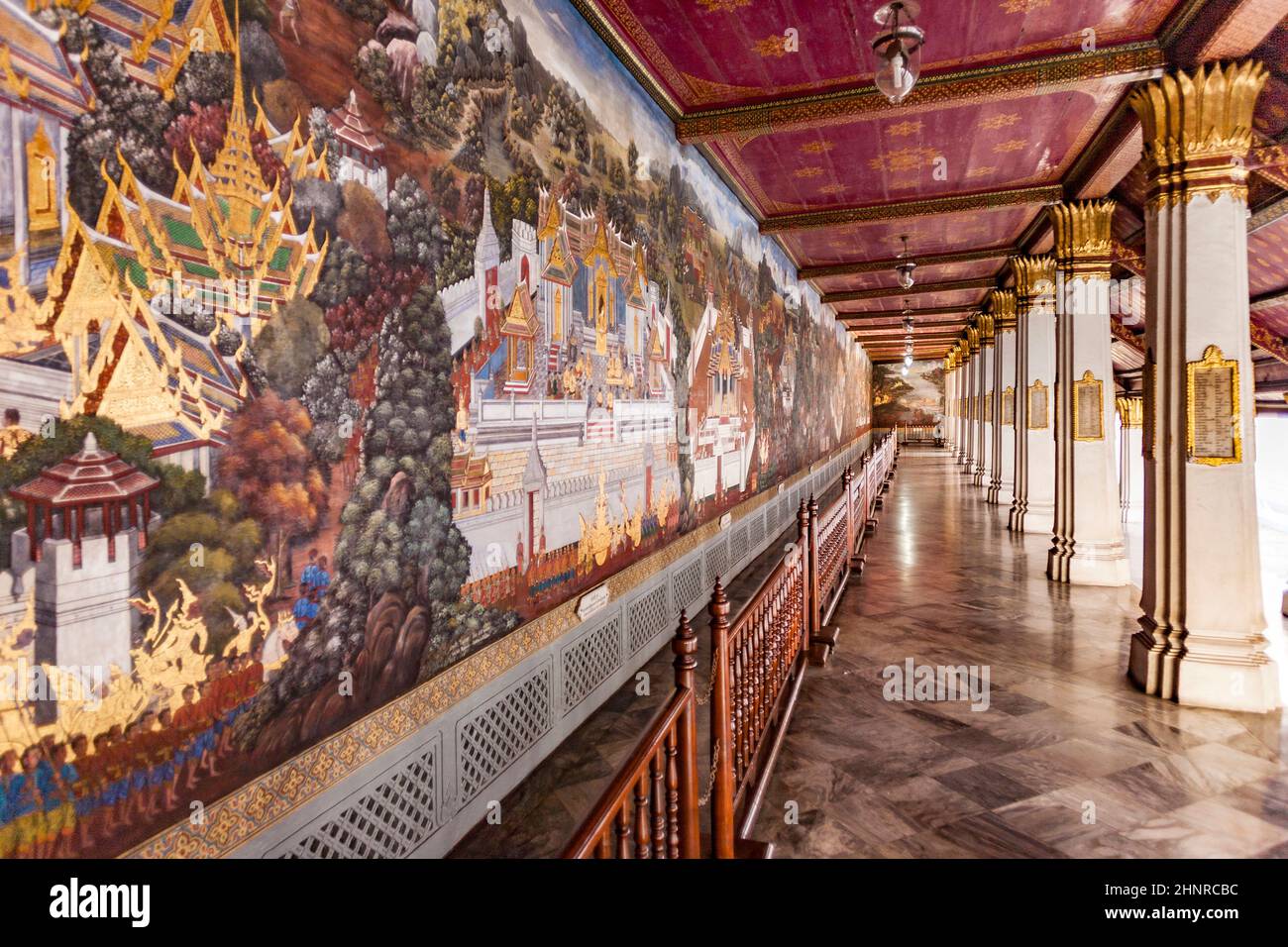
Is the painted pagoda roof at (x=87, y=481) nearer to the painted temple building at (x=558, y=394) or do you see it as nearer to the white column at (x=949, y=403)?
the painted temple building at (x=558, y=394)

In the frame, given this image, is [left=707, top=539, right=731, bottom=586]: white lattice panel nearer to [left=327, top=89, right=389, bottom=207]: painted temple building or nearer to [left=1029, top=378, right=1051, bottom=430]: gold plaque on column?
[left=327, top=89, right=389, bottom=207]: painted temple building

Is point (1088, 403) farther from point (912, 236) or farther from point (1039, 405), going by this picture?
point (912, 236)

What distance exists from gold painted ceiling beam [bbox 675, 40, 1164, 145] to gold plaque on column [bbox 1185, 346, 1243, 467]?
2261 millimetres

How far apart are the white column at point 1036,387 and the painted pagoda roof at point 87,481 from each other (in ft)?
39.8

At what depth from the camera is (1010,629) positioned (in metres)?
6.36

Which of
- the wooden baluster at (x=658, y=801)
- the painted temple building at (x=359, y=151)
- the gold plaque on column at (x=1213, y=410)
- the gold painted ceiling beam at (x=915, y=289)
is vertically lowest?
the wooden baluster at (x=658, y=801)

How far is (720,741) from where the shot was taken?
2832 mm

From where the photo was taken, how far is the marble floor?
3.24m

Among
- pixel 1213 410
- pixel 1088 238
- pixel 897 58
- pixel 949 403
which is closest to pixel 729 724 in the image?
pixel 897 58

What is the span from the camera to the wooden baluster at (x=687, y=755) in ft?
7.60

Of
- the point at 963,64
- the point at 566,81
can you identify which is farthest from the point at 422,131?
the point at 963,64

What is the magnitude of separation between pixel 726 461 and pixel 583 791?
5149mm

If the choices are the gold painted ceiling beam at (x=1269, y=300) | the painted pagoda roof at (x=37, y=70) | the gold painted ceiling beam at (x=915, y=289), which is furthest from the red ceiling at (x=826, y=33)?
the gold painted ceiling beam at (x=915, y=289)
